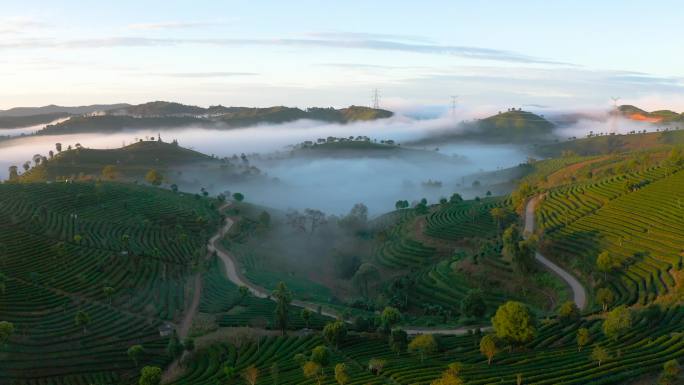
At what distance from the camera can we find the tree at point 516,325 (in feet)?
147

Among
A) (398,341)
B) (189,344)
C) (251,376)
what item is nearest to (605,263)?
(398,341)

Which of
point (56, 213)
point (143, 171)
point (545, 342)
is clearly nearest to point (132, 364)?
point (545, 342)

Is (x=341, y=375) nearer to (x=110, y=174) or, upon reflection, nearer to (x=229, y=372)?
(x=229, y=372)

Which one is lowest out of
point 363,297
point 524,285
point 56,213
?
point 363,297

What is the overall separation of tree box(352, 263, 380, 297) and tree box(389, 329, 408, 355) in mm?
34972

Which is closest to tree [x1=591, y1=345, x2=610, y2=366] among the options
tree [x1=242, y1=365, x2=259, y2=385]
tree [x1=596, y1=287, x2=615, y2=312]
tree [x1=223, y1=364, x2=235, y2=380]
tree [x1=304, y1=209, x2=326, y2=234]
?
tree [x1=596, y1=287, x2=615, y2=312]

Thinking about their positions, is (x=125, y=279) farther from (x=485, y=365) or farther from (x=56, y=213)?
(x=485, y=365)

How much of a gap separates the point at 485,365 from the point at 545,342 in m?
7.76

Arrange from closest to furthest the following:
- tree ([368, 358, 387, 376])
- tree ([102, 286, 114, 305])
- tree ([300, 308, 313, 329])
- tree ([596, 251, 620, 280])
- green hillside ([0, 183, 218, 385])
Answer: tree ([368, 358, 387, 376]) → green hillside ([0, 183, 218, 385]) → tree ([300, 308, 313, 329]) → tree ([596, 251, 620, 280]) → tree ([102, 286, 114, 305])

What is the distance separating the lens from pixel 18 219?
84.4 m

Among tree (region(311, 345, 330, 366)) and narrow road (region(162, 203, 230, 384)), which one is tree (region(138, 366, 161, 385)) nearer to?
narrow road (region(162, 203, 230, 384))

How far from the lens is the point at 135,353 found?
178 feet

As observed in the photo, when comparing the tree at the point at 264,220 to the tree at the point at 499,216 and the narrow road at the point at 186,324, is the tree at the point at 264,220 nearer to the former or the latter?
the narrow road at the point at 186,324

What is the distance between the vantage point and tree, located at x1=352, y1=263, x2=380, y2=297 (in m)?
86.7
